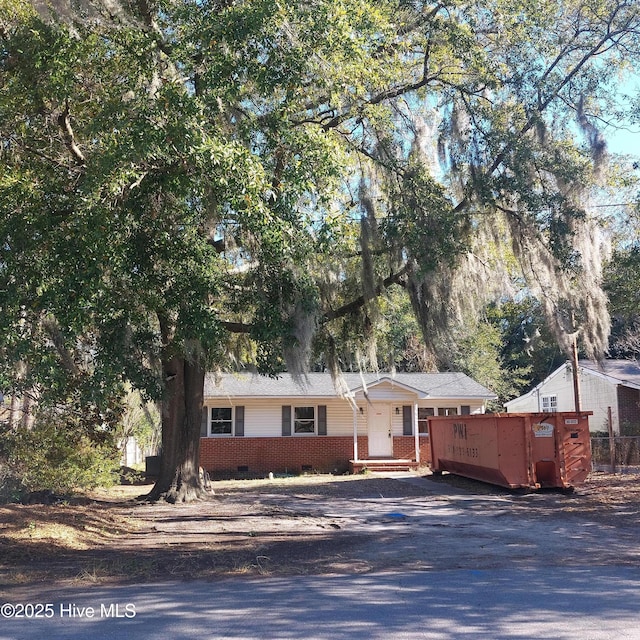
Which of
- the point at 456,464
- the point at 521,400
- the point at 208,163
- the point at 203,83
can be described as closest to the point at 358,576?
the point at 208,163

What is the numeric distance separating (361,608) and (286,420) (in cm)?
1951

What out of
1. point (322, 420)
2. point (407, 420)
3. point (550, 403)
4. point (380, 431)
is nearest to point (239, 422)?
point (322, 420)

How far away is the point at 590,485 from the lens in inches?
667

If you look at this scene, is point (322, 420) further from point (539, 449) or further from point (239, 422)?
point (539, 449)

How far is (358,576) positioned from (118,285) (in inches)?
212

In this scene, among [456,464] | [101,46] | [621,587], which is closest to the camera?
[621,587]

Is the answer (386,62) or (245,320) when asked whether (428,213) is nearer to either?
(386,62)

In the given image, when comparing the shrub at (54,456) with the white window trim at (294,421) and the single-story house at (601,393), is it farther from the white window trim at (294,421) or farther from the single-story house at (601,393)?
the single-story house at (601,393)

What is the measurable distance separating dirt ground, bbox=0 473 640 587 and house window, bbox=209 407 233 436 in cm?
794

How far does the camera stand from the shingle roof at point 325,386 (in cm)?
2506

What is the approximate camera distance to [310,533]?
11125 millimetres

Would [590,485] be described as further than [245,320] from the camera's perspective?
Yes

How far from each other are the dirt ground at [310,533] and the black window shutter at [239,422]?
7779 mm

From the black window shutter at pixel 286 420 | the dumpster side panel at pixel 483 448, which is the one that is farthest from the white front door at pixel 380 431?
the dumpster side panel at pixel 483 448
